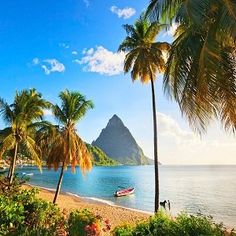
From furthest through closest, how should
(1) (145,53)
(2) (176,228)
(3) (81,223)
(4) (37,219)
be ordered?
(1) (145,53)
(4) (37,219)
(3) (81,223)
(2) (176,228)

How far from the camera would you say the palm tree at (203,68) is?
974 cm

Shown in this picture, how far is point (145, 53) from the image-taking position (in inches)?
820

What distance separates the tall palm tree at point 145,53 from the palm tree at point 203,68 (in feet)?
30.3

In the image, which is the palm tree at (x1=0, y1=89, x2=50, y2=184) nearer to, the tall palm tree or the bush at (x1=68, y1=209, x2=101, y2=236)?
the tall palm tree

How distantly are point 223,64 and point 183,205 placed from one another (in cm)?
3988

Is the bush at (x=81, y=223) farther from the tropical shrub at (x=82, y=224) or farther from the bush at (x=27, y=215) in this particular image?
the bush at (x=27, y=215)

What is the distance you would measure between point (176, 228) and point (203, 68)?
4.51 metres

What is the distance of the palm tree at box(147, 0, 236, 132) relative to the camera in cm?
974

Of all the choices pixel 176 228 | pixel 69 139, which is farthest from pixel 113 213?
pixel 176 228

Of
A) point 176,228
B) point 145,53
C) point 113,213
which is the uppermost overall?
point 145,53

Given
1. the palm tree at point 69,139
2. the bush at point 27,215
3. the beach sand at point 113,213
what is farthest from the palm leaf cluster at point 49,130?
the bush at point 27,215

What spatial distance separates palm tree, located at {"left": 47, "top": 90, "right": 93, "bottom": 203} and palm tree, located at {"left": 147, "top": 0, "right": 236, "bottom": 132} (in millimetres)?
14052

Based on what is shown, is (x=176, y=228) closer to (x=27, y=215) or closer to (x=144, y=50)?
(x=27, y=215)

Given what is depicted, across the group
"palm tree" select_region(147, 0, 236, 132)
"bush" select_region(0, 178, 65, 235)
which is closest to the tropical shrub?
"bush" select_region(0, 178, 65, 235)
